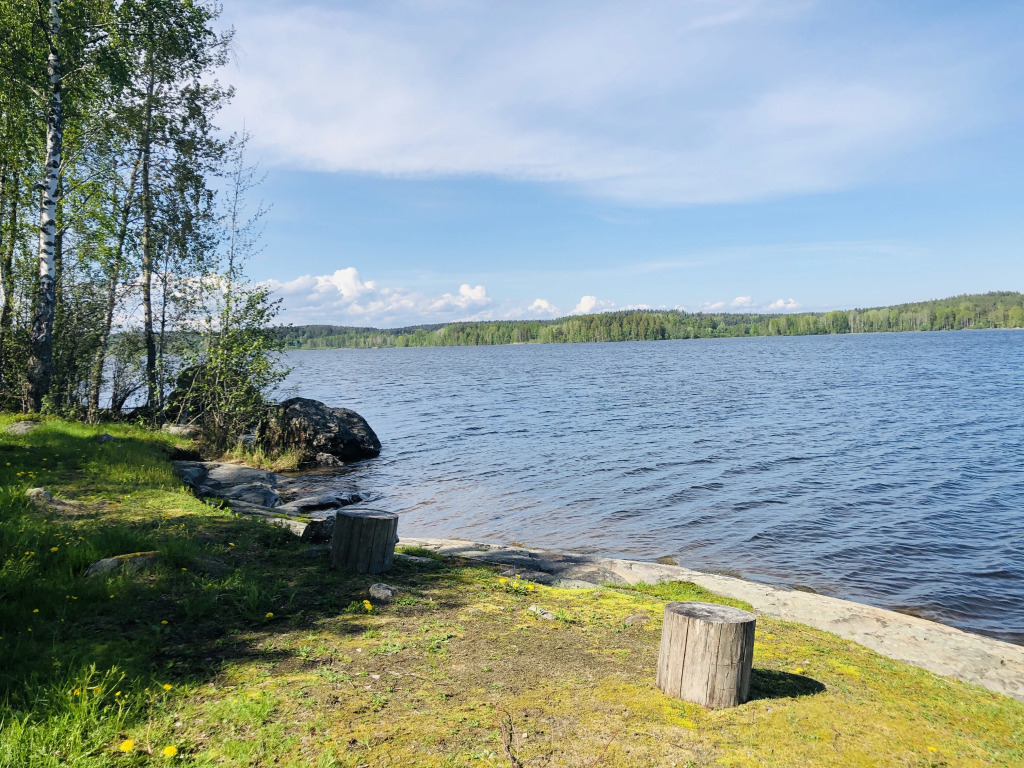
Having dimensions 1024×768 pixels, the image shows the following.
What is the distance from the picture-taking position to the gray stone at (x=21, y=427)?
1333 cm

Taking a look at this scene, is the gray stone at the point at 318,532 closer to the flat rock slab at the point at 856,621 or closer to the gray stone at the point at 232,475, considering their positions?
the flat rock slab at the point at 856,621

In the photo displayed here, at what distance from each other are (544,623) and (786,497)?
44.2 ft

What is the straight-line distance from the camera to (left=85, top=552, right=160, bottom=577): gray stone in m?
6.39

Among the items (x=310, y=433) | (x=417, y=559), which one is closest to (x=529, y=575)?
(x=417, y=559)

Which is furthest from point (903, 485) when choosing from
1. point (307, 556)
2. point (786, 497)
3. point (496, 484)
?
point (307, 556)

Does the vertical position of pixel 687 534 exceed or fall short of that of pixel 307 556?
it falls short

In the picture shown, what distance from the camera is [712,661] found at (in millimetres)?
5043

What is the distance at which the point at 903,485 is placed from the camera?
18.9 meters

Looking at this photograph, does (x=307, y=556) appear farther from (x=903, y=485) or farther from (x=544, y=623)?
(x=903, y=485)

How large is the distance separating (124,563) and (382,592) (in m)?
2.86

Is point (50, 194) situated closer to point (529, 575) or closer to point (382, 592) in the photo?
point (382, 592)

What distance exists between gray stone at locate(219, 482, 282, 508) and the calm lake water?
3.54 meters

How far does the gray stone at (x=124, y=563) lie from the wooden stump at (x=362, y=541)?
2093mm

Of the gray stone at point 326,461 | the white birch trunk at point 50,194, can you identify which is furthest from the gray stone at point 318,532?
the gray stone at point 326,461
